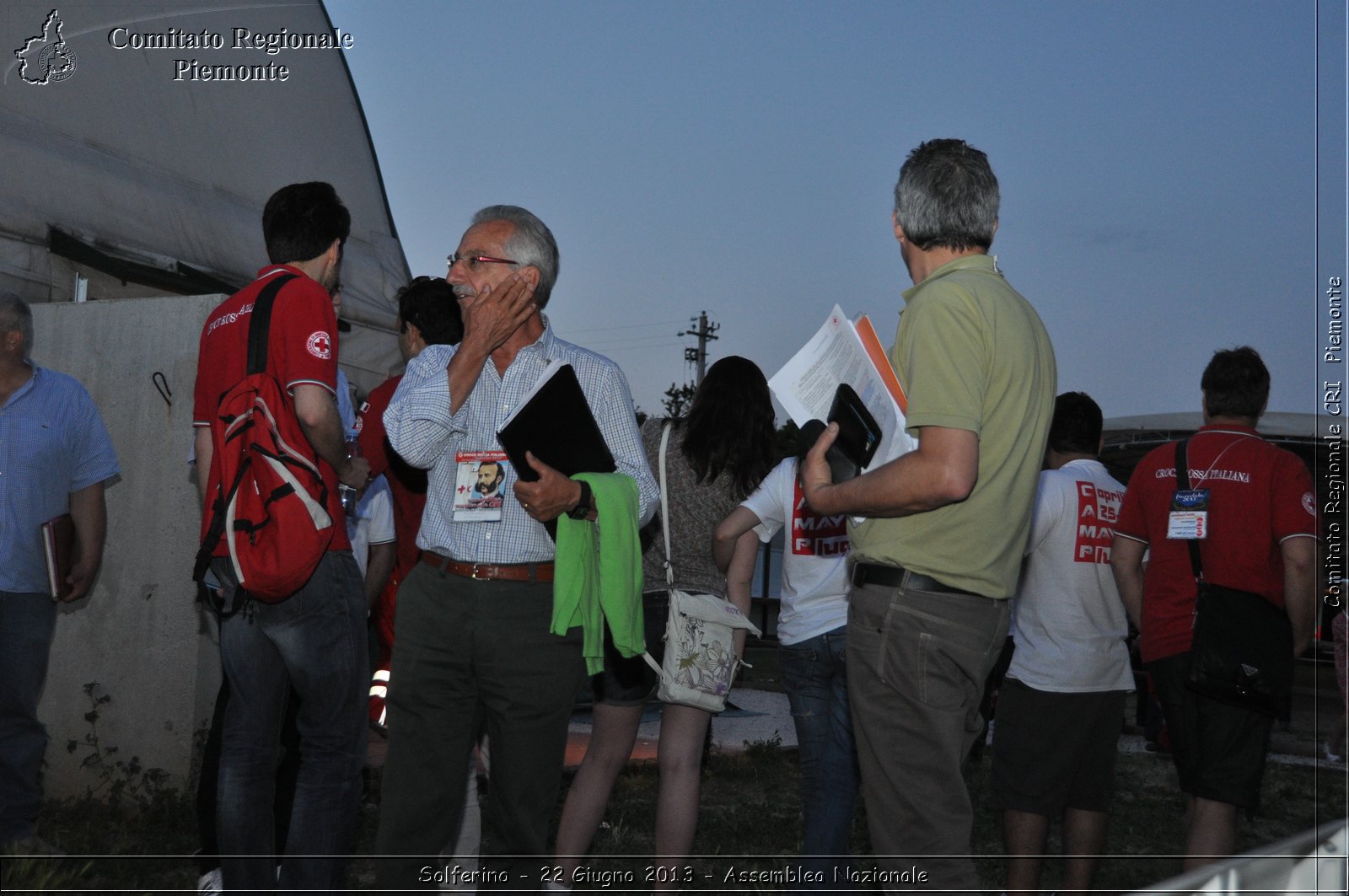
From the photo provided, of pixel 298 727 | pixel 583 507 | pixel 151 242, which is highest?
pixel 151 242

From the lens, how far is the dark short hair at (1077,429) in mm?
4395

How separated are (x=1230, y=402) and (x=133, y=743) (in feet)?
15.8

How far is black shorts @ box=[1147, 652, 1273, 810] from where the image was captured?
145 inches

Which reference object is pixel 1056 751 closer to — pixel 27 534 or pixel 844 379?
pixel 844 379

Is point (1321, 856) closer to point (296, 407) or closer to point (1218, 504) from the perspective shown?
point (1218, 504)

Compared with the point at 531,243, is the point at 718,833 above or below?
below

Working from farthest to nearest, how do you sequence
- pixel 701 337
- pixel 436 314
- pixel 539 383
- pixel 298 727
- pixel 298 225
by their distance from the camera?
1. pixel 701 337
2. pixel 436 314
3. pixel 298 225
4. pixel 298 727
5. pixel 539 383

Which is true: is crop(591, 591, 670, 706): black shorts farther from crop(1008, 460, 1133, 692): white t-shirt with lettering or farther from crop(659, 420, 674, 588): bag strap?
crop(1008, 460, 1133, 692): white t-shirt with lettering

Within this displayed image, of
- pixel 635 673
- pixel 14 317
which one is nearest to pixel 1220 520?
pixel 635 673

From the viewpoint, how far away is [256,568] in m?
3.04

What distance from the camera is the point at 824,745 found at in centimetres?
372

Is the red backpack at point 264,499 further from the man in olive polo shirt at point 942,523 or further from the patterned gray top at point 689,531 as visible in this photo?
the man in olive polo shirt at point 942,523

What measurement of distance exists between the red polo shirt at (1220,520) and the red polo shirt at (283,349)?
9.14ft

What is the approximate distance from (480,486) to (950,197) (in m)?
1.43
